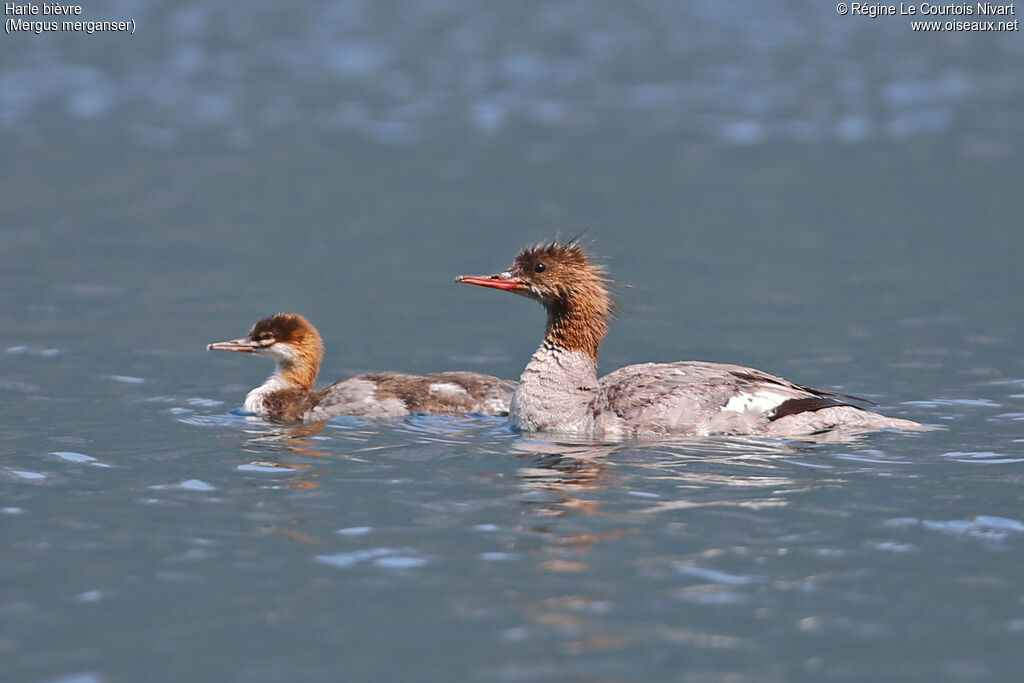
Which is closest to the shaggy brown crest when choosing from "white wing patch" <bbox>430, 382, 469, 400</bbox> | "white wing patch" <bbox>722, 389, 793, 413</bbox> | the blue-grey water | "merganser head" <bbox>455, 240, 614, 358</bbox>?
the blue-grey water

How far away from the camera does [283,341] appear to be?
41.7 feet

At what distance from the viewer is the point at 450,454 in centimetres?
1006

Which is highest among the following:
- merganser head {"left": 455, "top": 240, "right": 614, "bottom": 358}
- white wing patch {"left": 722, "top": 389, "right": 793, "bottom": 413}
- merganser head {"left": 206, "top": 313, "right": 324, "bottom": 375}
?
merganser head {"left": 455, "top": 240, "right": 614, "bottom": 358}

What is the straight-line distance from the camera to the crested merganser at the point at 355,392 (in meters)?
11.8

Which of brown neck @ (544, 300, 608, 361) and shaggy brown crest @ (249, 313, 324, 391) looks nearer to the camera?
brown neck @ (544, 300, 608, 361)

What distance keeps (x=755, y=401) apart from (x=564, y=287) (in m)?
1.83

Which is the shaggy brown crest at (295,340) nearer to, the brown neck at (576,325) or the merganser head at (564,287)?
the merganser head at (564,287)

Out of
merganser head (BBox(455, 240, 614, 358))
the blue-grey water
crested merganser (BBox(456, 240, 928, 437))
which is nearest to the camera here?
the blue-grey water

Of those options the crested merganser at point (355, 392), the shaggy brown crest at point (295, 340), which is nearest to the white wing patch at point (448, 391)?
the crested merganser at point (355, 392)

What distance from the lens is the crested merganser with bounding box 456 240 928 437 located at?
414 inches

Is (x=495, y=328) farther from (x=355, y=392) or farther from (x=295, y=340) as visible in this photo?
(x=355, y=392)

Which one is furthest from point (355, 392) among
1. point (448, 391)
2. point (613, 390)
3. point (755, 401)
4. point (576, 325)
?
point (755, 401)

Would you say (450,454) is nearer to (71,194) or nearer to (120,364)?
(120,364)

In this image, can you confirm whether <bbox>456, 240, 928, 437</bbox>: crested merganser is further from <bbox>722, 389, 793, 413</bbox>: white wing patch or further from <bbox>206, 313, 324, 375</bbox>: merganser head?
<bbox>206, 313, 324, 375</bbox>: merganser head
